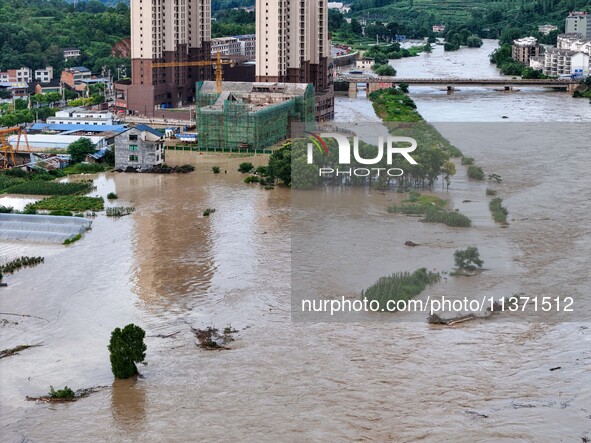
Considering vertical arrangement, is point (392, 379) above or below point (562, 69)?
below

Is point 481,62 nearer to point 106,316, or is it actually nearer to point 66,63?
point 66,63

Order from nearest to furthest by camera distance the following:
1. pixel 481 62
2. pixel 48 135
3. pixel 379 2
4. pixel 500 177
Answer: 1. pixel 500 177
2. pixel 48 135
3. pixel 481 62
4. pixel 379 2

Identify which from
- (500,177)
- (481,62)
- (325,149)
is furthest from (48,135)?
(481,62)

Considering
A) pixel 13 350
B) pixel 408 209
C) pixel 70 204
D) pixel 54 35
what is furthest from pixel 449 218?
pixel 54 35

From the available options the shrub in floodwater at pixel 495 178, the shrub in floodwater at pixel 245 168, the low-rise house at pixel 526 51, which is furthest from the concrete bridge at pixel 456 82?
the shrub in floodwater at pixel 495 178

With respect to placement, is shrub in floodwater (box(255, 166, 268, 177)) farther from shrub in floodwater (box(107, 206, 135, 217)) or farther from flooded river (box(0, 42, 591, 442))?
shrub in floodwater (box(107, 206, 135, 217))

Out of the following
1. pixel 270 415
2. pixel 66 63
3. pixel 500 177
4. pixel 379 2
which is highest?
pixel 379 2
